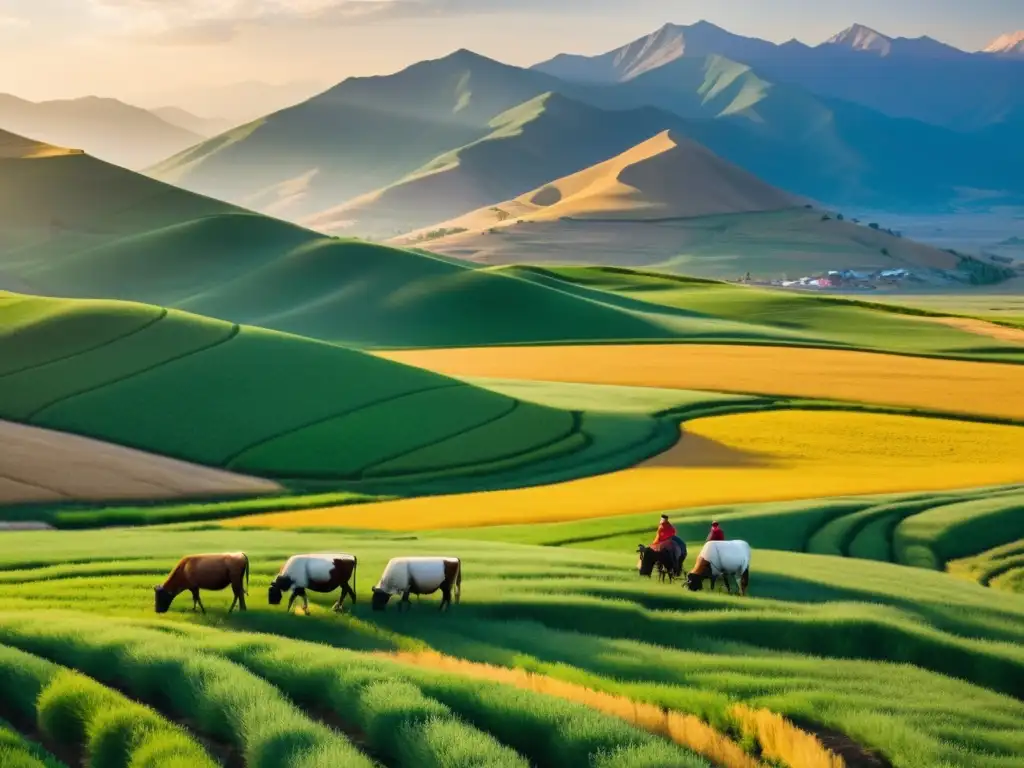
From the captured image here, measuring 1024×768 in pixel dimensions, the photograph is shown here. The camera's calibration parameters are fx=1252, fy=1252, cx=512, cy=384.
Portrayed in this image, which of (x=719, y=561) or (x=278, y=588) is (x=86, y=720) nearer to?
(x=278, y=588)

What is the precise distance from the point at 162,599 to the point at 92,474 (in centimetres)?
2799

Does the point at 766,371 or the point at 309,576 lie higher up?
the point at 766,371

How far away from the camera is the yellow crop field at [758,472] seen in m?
44.1

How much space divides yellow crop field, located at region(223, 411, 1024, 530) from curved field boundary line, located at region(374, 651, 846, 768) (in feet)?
78.3

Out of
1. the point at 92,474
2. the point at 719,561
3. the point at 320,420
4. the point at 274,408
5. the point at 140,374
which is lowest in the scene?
the point at 92,474

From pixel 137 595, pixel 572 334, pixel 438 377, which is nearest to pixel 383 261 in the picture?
pixel 572 334

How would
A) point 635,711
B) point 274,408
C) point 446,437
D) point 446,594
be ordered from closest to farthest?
1. point 635,711
2. point 446,594
3. point 446,437
4. point 274,408

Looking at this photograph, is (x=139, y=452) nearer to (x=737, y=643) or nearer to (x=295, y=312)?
(x=737, y=643)

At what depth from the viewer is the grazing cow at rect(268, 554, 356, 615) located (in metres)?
21.2

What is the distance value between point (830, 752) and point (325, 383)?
53.8m

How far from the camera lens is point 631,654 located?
19.8 meters

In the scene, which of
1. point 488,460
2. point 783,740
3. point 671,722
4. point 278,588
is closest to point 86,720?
point 278,588

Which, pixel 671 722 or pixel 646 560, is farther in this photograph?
pixel 646 560

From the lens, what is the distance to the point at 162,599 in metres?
21.2
